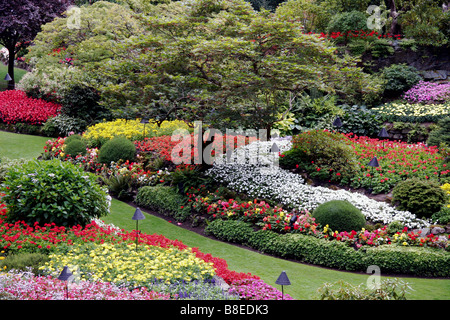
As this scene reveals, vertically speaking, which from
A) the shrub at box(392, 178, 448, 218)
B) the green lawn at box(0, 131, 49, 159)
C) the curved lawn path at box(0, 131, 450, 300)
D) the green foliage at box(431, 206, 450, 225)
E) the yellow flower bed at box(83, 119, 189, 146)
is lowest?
the curved lawn path at box(0, 131, 450, 300)

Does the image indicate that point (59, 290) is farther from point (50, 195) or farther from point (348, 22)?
point (348, 22)

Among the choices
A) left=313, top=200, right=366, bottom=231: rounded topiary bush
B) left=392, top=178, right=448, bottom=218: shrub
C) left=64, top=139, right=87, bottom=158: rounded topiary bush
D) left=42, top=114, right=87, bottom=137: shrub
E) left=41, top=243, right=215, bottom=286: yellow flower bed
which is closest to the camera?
left=41, top=243, right=215, bottom=286: yellow flower bed

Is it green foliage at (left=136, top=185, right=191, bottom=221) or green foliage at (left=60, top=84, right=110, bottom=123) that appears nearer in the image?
green foliage at (left=136, top=185, right=191, bottom=221)

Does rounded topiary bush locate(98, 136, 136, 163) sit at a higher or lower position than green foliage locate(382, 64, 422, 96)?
lower

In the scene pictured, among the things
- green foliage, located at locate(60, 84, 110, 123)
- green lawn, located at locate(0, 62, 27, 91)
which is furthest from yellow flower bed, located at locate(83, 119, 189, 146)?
green lawn, located at locate(0, 62, 27, 91)

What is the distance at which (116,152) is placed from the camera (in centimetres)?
1289

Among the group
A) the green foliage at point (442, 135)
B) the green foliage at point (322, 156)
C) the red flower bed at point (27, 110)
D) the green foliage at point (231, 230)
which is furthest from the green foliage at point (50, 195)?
the red flower bed at point (27, 110)

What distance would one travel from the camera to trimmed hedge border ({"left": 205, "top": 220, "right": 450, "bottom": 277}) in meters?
7.26

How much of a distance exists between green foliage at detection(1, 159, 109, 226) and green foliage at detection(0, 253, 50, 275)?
1.15 meters

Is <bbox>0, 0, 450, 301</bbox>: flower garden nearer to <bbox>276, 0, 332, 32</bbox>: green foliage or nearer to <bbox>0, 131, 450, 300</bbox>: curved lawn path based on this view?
<bbox>0, 131, 450, 300</bbox>: curved lawn path

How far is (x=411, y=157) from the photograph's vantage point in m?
11.9

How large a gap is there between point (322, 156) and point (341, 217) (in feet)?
12.0
